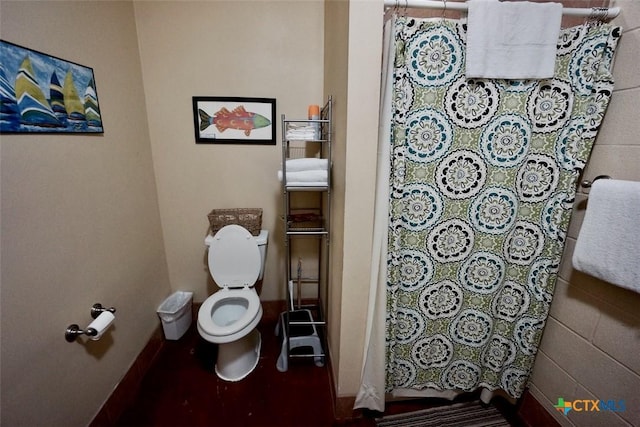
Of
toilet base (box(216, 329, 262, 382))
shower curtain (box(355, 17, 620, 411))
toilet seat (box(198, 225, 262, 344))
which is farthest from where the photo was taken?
toilet seat (box(198, 225, 262, 344))

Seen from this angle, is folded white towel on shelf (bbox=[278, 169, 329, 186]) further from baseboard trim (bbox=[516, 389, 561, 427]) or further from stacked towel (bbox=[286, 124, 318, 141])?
baseboard trim (bbox=[516, 389, 561, 427])

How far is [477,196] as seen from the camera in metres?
1.14

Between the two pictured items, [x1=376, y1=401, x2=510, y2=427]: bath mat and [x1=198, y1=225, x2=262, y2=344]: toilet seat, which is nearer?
[x1=376, y1=401, x2=510, y2=427]: bath mat

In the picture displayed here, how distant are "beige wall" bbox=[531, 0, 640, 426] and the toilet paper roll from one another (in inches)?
81.4

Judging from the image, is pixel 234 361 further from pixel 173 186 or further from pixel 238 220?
pixel 173 186

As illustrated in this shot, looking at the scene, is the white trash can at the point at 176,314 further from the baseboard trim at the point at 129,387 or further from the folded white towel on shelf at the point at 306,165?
the folded white towel on shelf at the point at 306,165

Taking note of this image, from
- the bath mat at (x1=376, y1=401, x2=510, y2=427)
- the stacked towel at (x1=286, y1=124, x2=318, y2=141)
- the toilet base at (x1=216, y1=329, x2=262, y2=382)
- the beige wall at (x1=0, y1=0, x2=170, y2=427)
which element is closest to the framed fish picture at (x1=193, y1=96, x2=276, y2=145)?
the stacked towel at (x1=286, y1=124, x2=318, y2=141)

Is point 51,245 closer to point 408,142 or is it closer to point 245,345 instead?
point 245,345

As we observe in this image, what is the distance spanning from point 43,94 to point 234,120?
0.95m

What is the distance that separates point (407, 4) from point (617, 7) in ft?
2.68

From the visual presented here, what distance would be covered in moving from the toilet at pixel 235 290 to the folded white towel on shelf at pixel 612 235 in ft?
5.29

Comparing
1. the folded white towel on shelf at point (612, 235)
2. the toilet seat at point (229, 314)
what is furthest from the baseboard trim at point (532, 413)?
the toilet seat at point (229, 314)

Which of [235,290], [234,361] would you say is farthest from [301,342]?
[235,290]

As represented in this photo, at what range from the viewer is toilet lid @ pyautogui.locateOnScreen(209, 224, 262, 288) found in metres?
1.76
